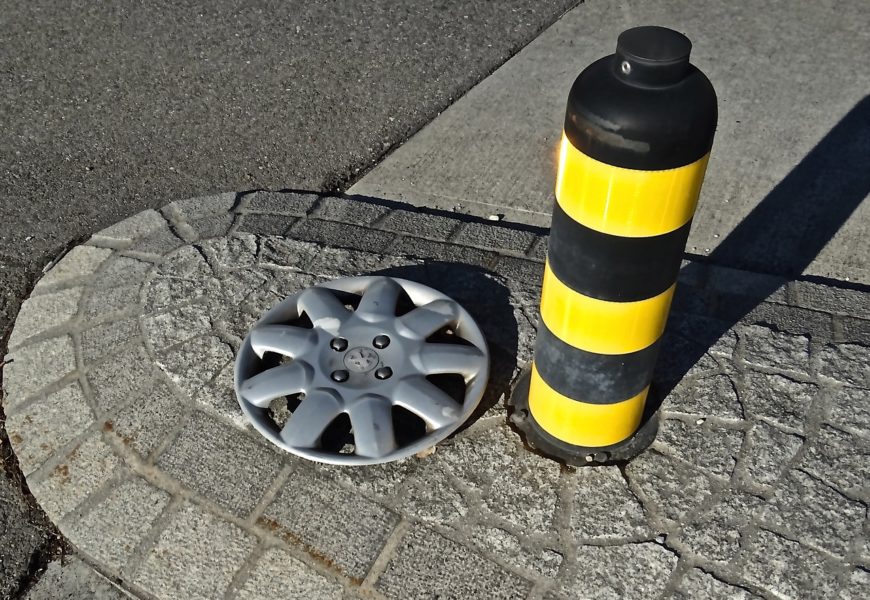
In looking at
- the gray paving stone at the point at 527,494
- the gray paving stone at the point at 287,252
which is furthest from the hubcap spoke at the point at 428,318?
the gray paving stone at the point at 287,252

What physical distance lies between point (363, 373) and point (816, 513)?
4.73ft

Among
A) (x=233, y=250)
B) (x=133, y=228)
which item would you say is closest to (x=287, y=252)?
(x=233, y=250)

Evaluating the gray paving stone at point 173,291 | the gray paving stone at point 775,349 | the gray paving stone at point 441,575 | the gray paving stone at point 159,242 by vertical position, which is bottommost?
the gray paving stone at point 441,575

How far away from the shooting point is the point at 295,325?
297 cm

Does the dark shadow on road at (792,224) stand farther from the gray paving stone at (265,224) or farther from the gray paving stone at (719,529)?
the gray paving stone at (265,224)

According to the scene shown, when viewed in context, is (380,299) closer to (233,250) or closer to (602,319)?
(233,250)

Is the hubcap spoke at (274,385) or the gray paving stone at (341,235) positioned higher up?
the hubcap spoke at (274,385)

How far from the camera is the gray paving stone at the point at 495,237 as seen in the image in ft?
11.0

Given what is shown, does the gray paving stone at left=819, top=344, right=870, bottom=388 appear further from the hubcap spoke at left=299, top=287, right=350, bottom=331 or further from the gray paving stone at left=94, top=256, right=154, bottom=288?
the gray paving stone at left=94, top=256, right=154, bottom=288

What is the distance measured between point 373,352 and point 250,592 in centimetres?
84

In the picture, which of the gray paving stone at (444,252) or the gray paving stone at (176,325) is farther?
the gray paving stone at (444,252)

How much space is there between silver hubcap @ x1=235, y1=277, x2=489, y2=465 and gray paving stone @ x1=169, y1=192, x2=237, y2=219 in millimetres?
939

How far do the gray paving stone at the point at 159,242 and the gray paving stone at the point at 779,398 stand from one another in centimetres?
235

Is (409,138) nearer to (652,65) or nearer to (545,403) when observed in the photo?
(545,403)
